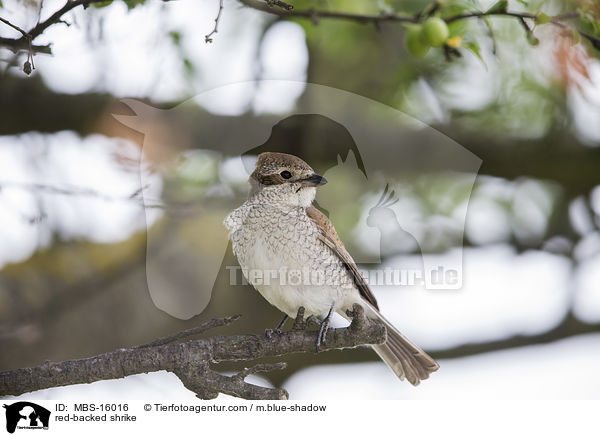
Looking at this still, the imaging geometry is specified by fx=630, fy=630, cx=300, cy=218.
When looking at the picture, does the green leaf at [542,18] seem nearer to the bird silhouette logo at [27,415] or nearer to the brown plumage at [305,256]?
the brown plumage at [305,256]

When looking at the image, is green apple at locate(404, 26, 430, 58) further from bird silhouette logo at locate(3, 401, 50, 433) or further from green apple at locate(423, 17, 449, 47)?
bird silhouette logo at locate(3, 401, 50, 433)

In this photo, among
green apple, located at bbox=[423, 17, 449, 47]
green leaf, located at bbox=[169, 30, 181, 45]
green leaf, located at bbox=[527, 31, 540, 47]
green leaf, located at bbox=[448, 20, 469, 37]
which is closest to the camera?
green apple, located at bbox=[423, 17, 449, 47]

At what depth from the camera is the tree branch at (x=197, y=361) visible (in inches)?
73.2

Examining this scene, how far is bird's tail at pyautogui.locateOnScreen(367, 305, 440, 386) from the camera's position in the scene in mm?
2043

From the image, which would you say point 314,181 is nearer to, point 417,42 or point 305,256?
point 305,256

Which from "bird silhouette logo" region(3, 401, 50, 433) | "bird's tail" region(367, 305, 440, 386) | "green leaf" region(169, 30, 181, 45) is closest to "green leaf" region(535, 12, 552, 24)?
"bird's tail" region(367, 305, 440, 386)

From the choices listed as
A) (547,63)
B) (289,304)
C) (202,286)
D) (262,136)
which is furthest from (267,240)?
(547,63)

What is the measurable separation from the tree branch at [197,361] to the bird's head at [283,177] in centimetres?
40

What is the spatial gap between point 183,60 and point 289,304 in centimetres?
135

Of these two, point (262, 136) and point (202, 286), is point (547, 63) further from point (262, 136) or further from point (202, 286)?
point (202, 286)

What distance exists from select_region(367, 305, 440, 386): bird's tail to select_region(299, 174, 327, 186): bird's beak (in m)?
0.51

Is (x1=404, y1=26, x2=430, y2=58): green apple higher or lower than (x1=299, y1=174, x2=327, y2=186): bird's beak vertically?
higher

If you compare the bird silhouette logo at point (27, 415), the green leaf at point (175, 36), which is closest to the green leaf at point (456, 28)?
the green leaf at point (175, 36)

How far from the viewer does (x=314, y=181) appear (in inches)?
74.2
